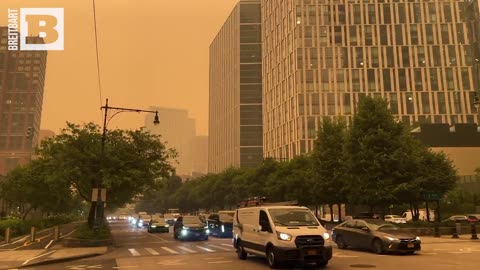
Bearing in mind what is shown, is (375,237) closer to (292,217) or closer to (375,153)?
(292,217)

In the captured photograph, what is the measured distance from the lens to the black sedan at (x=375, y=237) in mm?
18562

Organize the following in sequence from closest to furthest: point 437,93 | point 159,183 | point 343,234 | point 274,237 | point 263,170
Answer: point 274,237
point 343,234
point 159,183
point 263,170
point 437,93

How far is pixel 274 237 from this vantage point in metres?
14.3

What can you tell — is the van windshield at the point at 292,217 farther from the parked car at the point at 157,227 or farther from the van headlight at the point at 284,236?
the parked car at the point at 157,227

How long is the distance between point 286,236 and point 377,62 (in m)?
96.5

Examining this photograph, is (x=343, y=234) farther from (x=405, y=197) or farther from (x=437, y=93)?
(x=437, y=93)

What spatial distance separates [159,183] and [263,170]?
125 ft

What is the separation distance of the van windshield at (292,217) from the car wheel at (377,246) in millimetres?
5537

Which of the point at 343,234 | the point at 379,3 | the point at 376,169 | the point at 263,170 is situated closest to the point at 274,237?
the point at 343,234

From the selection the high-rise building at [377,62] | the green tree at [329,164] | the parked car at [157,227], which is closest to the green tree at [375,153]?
the green tree at [329,164]

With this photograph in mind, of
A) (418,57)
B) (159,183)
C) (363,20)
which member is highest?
(363,20)

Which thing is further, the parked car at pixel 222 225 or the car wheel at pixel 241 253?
the parked car at pixel 222 225

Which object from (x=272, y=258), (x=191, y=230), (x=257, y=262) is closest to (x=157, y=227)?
(x=191, y=230)

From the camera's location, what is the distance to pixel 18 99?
14162cm
